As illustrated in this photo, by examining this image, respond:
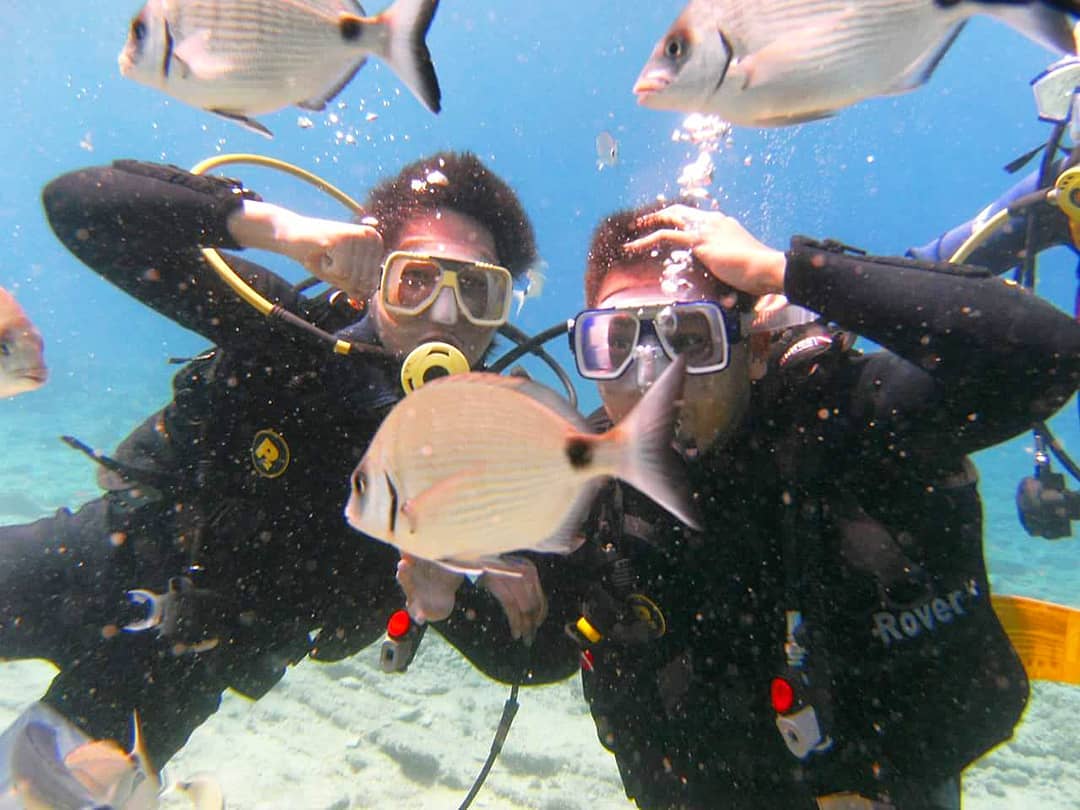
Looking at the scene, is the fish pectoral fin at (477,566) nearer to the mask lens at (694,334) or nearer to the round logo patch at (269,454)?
the mask lens at (694,334)

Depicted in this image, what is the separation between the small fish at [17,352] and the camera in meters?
2.33

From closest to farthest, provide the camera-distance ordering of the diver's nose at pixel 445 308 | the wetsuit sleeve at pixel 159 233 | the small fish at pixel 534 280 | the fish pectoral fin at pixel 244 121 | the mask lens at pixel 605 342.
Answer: the fish pectoral fin at pixel 244 121
the mask lens at pixel 605 342
the wetsuit sleeve at pixel 159 233
the diver's nose at pixel 445 308
the small fish at pixel 534 280

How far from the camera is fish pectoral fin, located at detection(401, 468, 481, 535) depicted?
52.0 inches

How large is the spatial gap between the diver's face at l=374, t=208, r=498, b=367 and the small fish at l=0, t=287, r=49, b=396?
4.47 ft

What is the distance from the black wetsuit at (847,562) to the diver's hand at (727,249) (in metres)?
0.11

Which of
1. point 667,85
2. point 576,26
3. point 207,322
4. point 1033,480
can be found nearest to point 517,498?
point 667,85

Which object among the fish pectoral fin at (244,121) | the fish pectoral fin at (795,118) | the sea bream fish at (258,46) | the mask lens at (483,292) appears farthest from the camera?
the mask lens at (483,292)

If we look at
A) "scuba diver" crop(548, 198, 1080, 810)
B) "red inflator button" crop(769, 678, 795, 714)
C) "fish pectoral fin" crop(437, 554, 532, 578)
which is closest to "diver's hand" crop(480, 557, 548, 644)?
"scuba diver" crop(548, 198, 1080, 810)

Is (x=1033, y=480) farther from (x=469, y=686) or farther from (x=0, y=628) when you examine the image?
(x=469, y=686)

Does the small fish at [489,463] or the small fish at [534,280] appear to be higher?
the small fish at [489,463]

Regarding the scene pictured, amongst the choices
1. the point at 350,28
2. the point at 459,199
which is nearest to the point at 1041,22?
the point at 350,28

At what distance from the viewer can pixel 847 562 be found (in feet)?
8.12

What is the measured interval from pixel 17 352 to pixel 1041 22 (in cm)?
307

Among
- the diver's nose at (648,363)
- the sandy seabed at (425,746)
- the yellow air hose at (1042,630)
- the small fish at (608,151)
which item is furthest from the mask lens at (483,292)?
the sandy seabed at (425,746)
